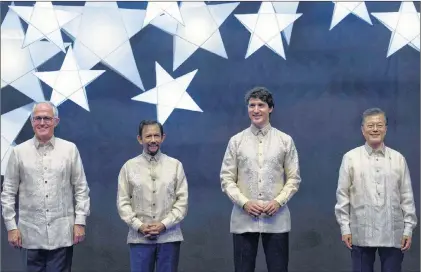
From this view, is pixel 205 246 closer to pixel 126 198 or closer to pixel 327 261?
pixel 327 261

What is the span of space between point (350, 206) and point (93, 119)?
2.09 metres

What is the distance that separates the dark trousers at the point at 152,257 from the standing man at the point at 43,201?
36cm

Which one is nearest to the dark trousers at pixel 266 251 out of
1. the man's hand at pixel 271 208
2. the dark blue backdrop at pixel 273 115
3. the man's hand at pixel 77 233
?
the man's hand at pixel 271 208

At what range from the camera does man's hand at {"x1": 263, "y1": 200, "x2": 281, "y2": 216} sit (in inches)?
157

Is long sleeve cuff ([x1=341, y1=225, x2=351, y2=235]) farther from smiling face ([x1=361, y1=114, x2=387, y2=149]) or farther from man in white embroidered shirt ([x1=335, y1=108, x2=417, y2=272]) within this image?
smiling face ([x1=361, y1=114, x2=387, y2=149])

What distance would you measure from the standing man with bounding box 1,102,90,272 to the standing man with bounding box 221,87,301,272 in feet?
3.02

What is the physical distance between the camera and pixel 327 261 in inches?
202

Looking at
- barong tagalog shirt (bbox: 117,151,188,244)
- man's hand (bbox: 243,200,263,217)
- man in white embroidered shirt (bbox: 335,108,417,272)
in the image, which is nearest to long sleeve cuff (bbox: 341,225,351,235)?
man in white embroidered shirt (bbox: 335,108,417,272)

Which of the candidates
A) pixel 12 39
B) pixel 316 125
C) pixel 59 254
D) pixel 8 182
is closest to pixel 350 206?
pixel 316 125

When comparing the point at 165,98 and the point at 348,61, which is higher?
the point at 348,61

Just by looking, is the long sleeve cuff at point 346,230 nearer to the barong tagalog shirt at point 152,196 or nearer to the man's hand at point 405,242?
the man's hand at point 405,242

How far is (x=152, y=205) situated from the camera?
161 inches

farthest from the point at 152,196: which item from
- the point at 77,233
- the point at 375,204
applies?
the point at 375,204

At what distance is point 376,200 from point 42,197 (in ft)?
6.43
